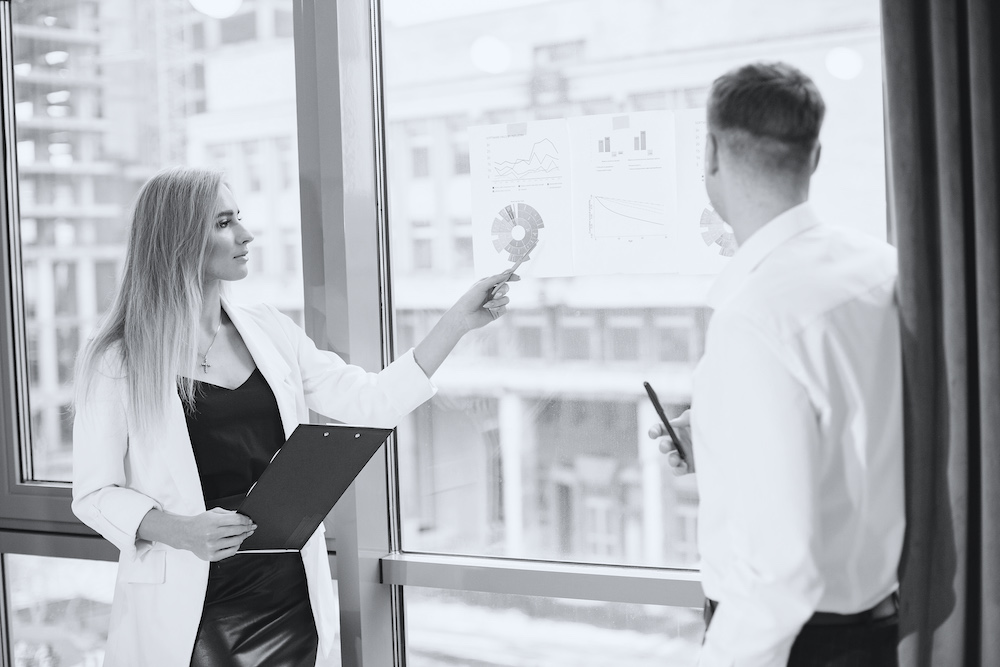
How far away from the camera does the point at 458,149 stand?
2168 mm

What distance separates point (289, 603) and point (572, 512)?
0.68m

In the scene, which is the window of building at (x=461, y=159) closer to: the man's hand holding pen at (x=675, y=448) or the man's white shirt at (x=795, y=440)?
the man's hand holding pen at (x=675, y=448)

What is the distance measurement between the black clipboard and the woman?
7cm

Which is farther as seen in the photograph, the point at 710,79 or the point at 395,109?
Result: the point at 395,109

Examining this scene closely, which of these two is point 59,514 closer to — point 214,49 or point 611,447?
point 214,49

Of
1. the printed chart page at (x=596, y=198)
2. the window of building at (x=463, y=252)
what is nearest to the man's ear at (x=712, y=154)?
the printed chart page at (x=596, y=198)

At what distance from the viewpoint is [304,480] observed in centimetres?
161

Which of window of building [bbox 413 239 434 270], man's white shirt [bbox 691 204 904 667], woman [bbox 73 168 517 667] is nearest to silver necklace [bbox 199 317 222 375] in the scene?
woman [bbox 73 168 517 667]

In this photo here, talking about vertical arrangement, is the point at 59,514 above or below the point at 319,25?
below

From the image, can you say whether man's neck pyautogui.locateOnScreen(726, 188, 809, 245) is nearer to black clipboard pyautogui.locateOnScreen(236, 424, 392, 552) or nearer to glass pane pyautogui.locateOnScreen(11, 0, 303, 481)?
black clipboard pyautogui.locateOnScreen(236, 424, 392, 552)

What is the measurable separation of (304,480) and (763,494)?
2.91ft

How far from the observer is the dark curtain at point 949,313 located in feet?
4.36

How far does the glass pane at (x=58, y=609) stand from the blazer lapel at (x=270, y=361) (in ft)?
3.46

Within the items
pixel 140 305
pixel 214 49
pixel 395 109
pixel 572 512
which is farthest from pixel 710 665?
pixel 214 49
